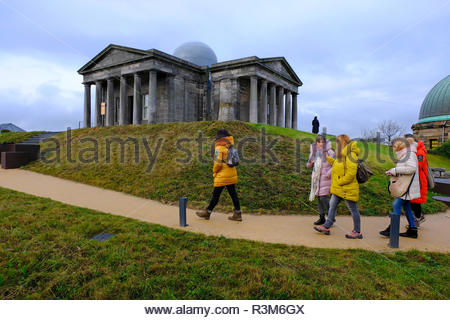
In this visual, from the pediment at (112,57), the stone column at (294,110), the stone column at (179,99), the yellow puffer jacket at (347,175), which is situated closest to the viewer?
the yellow puffer jacket at (347,175)

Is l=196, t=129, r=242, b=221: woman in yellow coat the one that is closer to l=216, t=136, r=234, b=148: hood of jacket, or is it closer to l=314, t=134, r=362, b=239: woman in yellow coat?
l=216, t=136, r=234, b=148: hood of jacket

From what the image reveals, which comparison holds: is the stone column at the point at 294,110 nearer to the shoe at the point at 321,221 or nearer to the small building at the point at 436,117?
the small building at the point at 436,117

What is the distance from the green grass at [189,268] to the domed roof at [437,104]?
40872 millimetres

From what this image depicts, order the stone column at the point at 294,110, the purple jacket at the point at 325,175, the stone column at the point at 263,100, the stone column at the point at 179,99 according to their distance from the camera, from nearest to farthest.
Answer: the purple jacket at the point at 325,175 → the stone column at the point at 179,99 → the stone column at the point at 263,100 → the stone column at the point at 294,110

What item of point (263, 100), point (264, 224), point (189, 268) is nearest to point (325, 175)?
point (264, 224)

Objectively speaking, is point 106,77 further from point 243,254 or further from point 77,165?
point 243,254

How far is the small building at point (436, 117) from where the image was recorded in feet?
113

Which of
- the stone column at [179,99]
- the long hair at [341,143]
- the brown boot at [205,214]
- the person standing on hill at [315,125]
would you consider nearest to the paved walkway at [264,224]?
the brown boot at [205,214]

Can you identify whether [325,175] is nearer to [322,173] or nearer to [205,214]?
[322,173]

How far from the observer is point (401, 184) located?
538cm

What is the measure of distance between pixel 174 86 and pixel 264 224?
23153 millimetres

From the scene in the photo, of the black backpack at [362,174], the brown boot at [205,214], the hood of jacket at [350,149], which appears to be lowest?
the brown boot at [205,214]

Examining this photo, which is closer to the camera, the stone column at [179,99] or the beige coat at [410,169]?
the beige coat at [410,169]
